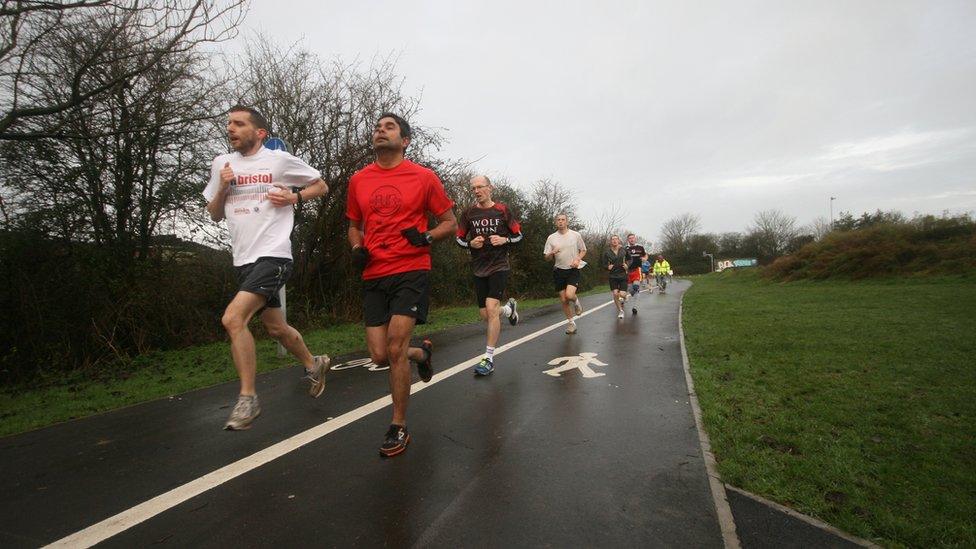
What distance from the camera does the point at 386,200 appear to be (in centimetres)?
342

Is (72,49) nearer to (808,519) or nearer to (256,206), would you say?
(256,206)

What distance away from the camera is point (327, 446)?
3.44 m

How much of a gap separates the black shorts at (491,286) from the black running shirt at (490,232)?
62 millimetres

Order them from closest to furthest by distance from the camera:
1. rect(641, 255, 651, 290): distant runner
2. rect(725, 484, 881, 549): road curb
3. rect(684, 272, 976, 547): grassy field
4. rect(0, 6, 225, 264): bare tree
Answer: rect(725, 484, 881, 549): road curb → rect(684, 272, 976, 547): grassy field → rect(0, 6, 225, 264): bare tree → rect(641, 255, 651, 290): distant runner

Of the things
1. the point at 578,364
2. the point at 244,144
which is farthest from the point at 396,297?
the point at 578,364

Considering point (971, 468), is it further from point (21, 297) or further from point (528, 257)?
point (528, 257)

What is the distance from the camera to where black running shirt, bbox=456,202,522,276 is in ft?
19.7

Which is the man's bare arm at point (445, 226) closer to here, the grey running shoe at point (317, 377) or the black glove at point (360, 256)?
the black glove at point (360, 256)

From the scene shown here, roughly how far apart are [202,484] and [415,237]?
1.98 metres

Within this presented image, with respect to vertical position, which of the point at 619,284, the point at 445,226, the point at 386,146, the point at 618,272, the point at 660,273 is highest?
the point at 386,146

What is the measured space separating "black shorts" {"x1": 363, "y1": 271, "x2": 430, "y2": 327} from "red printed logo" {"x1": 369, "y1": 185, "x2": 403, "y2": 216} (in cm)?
46

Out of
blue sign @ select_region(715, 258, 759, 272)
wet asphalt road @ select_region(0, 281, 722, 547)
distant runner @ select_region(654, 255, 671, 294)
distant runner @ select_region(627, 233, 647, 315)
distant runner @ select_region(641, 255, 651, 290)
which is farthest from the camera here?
blue sign @ select_region(715, 258, 759, 272)

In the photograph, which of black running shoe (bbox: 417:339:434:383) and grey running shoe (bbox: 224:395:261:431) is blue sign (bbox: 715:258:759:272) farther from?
grey running shoe (bbox: 224:395:261:431)

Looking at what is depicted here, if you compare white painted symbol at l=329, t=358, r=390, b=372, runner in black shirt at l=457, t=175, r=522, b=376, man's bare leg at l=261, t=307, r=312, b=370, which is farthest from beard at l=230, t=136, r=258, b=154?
white painted symbol at l=329, t=358, r=390, b=372
